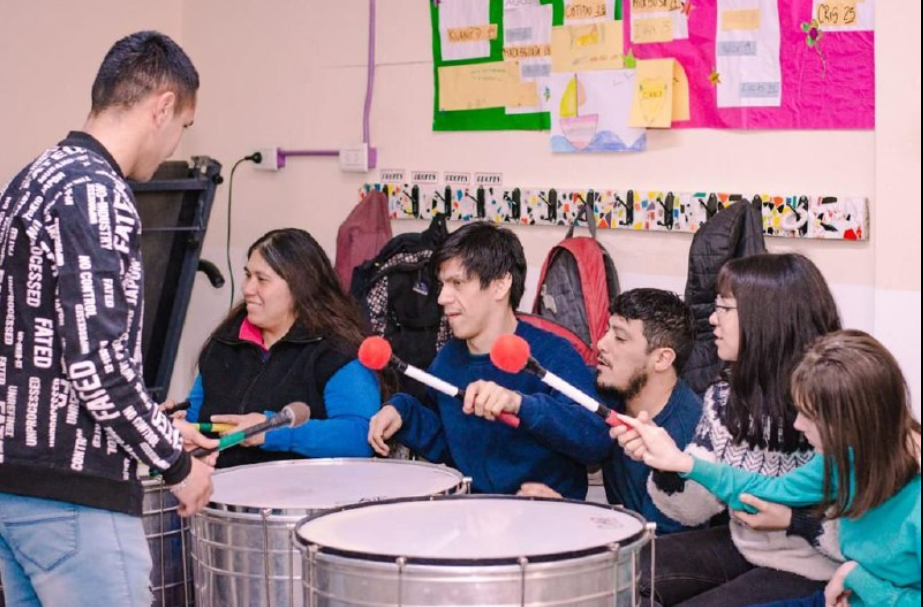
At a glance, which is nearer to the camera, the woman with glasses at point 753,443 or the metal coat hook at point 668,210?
the woman with glasses at point 753,443

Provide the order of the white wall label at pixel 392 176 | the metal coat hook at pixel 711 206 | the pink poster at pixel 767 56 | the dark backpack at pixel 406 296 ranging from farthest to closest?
the white wall label at pixel 392 176 → the dark backpack at pixel 406 296 → the metal coat hook at pixel 711 206 → the pink poster at pixel 767 56

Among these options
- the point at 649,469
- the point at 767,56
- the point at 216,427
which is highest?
the point at 767,56

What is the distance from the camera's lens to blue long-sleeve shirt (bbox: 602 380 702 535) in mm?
2918

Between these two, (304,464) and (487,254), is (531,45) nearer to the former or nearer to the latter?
(487,254)

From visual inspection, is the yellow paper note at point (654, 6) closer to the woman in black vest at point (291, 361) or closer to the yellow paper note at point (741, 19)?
the yellow paper note at point (741, 19)

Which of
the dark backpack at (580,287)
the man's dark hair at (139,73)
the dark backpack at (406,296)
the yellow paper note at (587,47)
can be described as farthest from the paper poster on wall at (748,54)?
the man's dark hair at (139,73)

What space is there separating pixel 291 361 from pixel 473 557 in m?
1.34

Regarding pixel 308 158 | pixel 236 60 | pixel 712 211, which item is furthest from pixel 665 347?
pixel 236 60

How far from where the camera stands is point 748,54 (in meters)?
3.41

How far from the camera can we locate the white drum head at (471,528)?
216 centimetres

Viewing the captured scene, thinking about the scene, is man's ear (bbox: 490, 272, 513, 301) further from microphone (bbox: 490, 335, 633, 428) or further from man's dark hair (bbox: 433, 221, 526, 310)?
microphone (bbox: 490, 335, 633, 428)

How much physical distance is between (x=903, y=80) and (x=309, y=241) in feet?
4.76

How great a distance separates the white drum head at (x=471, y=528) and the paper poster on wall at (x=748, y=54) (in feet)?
4.44

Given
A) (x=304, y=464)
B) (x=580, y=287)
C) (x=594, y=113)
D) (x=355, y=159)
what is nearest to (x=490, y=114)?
(x=594, y=113)
